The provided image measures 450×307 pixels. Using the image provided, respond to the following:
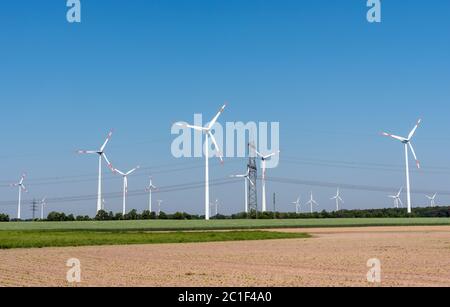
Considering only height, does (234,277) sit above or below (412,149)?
below

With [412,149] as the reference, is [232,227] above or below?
below

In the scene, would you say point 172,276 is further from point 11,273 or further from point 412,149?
point 412,149

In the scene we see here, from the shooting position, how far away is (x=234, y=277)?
27656 mm

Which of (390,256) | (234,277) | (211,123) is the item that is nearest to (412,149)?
(211,123)
